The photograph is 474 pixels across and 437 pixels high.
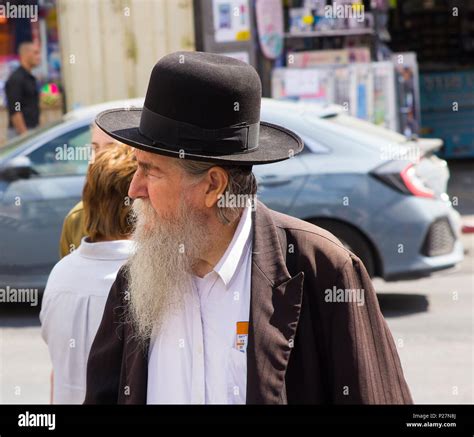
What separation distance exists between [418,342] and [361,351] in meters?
4.71

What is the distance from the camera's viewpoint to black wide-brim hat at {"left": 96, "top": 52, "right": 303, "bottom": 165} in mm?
2408

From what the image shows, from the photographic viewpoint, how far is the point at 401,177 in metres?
7.50

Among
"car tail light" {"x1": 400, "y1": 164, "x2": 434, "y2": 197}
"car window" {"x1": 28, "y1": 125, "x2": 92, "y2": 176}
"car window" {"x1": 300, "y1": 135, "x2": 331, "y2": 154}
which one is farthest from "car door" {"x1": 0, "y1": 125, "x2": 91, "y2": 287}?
"car tail light" {"x1": 400, "y1": 164, "x2": 434, "y2": 197}

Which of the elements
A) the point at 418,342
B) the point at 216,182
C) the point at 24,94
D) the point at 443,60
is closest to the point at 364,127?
the point at 418,342

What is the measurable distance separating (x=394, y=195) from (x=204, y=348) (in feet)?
17.1

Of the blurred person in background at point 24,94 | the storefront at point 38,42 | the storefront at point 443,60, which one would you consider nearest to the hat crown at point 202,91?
the blurred person in background at point 24,94

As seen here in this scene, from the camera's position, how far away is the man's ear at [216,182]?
8.24 ft

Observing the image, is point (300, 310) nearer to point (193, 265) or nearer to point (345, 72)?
point (193, 265)

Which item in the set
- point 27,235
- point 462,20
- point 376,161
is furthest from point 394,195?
point 462,20

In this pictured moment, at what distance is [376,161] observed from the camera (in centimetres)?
755

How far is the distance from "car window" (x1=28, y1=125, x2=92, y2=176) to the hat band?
534cm

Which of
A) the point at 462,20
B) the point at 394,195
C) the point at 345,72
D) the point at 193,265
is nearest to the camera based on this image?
the point at 193,265

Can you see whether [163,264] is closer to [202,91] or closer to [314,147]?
[202,91]

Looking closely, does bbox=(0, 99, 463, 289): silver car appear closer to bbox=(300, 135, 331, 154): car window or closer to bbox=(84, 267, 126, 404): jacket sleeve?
bbox=(300, 135, 331, 154): car window
